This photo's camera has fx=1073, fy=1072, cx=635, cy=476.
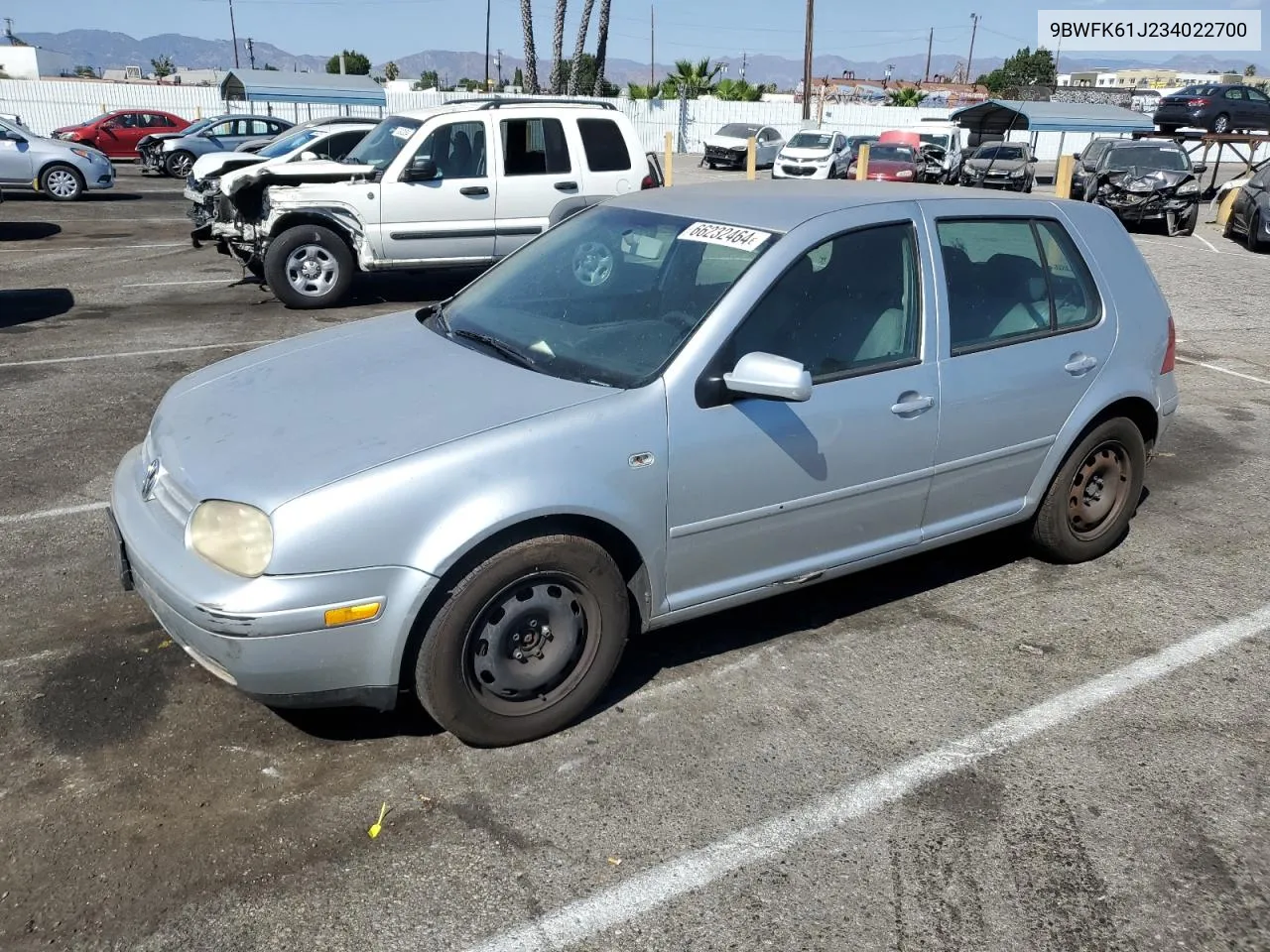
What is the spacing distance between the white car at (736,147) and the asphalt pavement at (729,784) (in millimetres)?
32750

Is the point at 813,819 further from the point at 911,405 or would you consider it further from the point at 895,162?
the point at 895,162

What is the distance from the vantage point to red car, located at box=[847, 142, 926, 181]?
83.4 ft

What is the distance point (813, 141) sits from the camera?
95.0 feet

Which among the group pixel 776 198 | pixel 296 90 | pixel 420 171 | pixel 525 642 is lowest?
pixel 525 642

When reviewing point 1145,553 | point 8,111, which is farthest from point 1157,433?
point 8,111

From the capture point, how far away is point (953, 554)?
16.8ft

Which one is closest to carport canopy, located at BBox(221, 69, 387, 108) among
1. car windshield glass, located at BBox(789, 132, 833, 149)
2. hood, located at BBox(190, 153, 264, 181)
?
car windshield glass, located at BBox(789, 132, 833, 149)

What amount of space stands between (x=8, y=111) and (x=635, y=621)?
144 ft

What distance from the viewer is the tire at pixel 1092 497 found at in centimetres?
470

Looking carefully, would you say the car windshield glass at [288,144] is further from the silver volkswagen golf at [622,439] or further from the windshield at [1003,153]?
the windshield at [1003,153]

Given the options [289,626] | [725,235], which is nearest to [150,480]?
[289,626]

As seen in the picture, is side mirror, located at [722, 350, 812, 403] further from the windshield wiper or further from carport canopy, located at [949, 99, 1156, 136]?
carport canopy, located at [949, 99, 1156, 136]

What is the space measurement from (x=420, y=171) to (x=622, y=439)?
7.70m

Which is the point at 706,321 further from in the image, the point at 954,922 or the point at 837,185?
the point at 954,922
